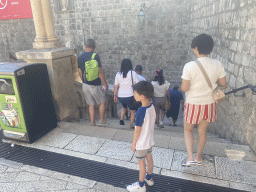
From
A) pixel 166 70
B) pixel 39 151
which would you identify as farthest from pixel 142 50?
pixel 39 151

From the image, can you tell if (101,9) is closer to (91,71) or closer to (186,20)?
(186,20)

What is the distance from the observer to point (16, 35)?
14297 mm

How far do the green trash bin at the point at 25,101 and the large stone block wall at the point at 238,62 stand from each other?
3400 millimetres

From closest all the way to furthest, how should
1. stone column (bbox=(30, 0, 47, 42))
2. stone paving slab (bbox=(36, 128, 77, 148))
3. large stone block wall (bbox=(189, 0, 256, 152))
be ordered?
1. large stone block wall (bbox=(189, 0, 256, 152))
2. stone paving slab (bbox=(36, 128, 77, 148))
3. stone column (bbox=(30, 0, 47, 42))

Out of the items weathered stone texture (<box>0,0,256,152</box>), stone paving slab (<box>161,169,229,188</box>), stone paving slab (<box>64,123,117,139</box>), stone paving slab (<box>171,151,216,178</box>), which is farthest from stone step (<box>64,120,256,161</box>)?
weathered stone texture (<box>0,0,256,152</box>)

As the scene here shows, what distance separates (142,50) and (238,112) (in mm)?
7782

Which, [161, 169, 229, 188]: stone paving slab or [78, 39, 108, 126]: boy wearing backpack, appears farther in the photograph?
[78, 39, 108, 126]: boy wearing backpack

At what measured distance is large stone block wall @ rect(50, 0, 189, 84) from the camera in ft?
31.4

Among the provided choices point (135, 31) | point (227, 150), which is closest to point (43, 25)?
point (227, 150)

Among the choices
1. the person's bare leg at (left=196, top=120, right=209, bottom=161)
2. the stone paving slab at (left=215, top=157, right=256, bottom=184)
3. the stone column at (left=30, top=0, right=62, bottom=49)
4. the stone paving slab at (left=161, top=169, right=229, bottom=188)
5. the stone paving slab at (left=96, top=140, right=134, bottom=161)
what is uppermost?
the stone column at (left=30, top=0, right=62, bottom=49)

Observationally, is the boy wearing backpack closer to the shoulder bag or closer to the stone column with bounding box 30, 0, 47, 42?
the stone column with bounding box 30, 0, 47, 42

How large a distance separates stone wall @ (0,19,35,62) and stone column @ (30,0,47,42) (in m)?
11.1

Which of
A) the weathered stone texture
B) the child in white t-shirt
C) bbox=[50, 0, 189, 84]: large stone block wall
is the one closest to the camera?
the child in white t-shirt

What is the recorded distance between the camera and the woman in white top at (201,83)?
7.20 ft
